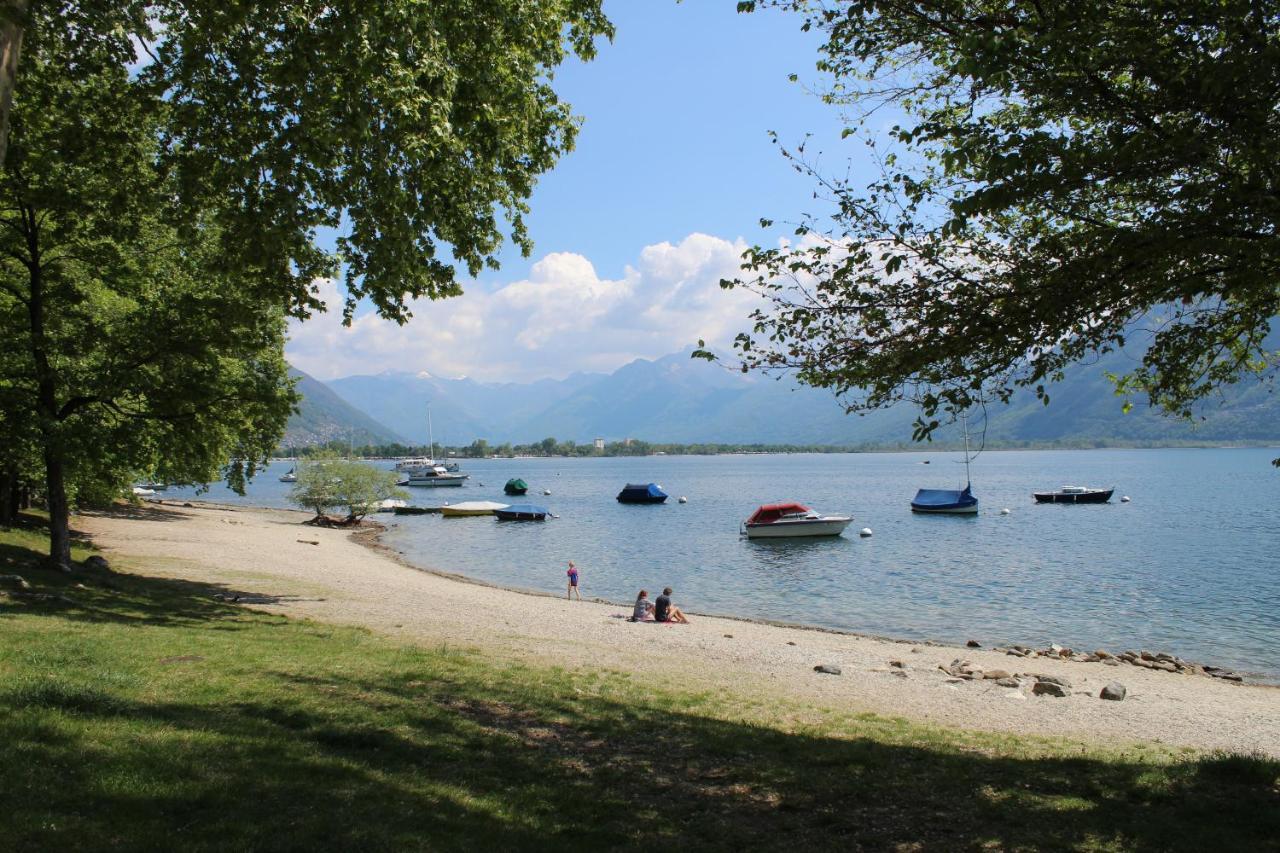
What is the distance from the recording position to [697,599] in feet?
102

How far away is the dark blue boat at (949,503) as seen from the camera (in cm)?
6962

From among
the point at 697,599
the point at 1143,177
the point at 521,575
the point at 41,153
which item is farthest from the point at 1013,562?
the point at 41,153

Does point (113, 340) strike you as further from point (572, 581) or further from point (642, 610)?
point (572, 581)

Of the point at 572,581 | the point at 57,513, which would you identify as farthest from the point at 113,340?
the point at 572,581

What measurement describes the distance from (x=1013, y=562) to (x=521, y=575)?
81.7ft

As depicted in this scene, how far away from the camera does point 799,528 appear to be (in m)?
52.2

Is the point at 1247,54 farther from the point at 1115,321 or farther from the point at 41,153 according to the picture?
the point at 41,153

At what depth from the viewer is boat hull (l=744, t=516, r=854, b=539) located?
52.1 metres

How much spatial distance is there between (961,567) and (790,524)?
50.0 ft

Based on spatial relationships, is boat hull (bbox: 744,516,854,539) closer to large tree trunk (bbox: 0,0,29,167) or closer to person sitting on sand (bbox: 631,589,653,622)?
person sitting on sand (bbox: 631,589,653,622)

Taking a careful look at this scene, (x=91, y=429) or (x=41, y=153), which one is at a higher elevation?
(x=41, y=153)

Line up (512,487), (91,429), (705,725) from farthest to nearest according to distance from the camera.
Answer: (512,487) → (91,429) → (705,725)

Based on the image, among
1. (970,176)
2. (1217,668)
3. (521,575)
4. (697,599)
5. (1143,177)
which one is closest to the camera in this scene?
(1143,177)

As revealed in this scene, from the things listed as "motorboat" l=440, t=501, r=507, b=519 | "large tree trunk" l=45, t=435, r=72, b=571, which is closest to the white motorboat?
"motorboat" l=440, t=501, r=507, b=519
